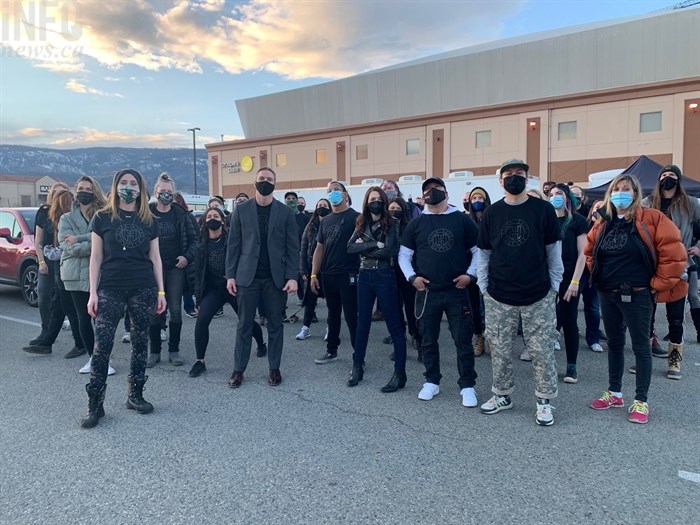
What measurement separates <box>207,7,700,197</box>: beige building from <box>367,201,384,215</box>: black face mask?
2554 centimetres

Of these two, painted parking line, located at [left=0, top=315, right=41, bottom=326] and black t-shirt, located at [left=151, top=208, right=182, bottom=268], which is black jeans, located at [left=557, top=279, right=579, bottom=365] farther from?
painted parking line, located at [left=0, top=315, right=41, bottom=326]

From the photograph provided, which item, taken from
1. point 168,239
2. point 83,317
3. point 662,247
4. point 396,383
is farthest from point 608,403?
point 83,317

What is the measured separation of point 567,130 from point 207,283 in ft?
88.9

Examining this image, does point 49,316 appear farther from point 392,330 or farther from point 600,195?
point 600,195

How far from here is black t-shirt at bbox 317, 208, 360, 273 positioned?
5238 mm

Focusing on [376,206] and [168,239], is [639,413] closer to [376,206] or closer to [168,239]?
[376,206]

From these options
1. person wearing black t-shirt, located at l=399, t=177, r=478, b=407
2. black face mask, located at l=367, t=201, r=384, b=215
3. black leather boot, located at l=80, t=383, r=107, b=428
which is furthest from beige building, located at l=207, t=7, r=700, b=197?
black leather boot, located at l=80, t=383, r=107, b=428

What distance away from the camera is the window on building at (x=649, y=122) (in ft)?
82.7

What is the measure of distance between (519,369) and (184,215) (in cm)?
408

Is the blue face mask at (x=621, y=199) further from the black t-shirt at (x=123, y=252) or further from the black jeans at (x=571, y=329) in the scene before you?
the black t-shirt at (x=123, y=252)

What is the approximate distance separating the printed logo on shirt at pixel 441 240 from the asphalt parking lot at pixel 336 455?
1339mm

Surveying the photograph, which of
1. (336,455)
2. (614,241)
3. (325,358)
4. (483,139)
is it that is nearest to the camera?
(336,455)

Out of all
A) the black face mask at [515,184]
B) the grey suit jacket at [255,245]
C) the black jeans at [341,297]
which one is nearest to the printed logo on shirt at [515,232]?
the black face mask at [515,184]

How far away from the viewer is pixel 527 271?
12.5ft
